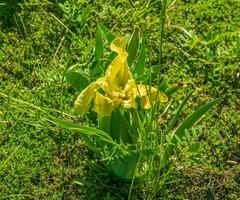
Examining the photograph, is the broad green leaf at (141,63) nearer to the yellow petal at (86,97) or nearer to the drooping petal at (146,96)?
the drooping petal at (146,96)

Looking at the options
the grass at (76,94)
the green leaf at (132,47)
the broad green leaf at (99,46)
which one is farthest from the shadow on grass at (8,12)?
the green leaf at (132,47)

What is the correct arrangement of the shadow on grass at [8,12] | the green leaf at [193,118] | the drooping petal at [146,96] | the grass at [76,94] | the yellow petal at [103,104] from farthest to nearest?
the shadow on grass at [8,12] → the grass at [76,94] → the green leaf at [193,118] → the drooping petal at [146,96] → the yellow petal at [103,104]

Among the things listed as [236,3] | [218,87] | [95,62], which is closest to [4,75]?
[95,62]

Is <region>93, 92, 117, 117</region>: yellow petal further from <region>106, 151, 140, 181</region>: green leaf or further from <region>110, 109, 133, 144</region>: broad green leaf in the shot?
<region>106, 151, 140, 181</region>: green leaf

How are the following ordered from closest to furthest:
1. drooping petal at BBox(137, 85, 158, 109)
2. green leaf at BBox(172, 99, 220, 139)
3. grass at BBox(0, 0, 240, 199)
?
drooping petal at BBox(137, 85, 158, 109) < green leaf at BBox(172, 99, 220, 139) < grass at BBox(0, 0, 240, 199)

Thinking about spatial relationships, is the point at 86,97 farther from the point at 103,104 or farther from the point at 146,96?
the point at 146,96

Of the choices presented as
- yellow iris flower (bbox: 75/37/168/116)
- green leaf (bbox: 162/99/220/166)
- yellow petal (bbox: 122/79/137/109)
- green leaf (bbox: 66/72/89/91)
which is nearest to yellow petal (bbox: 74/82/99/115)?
yellow iris flower (bbox: 75/37/168/116)
